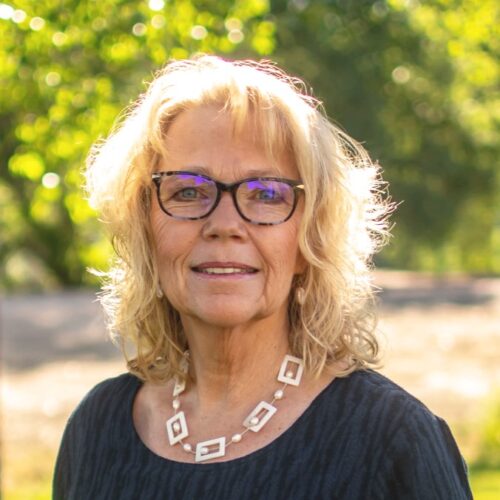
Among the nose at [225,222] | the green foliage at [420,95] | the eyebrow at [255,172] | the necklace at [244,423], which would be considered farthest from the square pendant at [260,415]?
the green foliage at [420,95]

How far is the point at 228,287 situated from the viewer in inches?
75.5

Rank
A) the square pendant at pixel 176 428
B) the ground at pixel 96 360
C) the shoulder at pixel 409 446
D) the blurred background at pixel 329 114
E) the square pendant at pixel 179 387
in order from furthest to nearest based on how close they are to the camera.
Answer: the ground at pixel 96 360 → the blurred background at pixel 329 114 → the square pendant at pixel 179 387 → the square pendant at pixel 176 428 → the shoulder at pixel 409 446

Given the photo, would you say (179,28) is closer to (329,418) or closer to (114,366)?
(329,418)

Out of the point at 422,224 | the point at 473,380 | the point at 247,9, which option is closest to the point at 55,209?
the point at 422,224

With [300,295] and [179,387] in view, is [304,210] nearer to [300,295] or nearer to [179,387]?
[300,295]

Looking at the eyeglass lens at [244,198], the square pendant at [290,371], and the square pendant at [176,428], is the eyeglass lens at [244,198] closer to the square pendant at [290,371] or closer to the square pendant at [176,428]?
the square pendant at [290,371]

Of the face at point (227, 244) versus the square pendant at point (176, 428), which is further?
the square pendant at point (176, 428)

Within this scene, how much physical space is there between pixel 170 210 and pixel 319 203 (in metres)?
0.31

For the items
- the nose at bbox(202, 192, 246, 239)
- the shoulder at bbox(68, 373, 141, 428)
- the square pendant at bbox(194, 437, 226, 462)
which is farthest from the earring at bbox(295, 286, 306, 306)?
the shoulder at bbox(68, 373, 141, 428)

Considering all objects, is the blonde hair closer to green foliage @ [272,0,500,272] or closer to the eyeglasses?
the eyeglasses

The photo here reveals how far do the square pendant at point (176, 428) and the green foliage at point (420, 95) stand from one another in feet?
8.64

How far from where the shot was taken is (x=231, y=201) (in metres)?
1.91

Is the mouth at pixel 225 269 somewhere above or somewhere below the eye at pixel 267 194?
below

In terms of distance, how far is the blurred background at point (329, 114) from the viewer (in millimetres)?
3941
